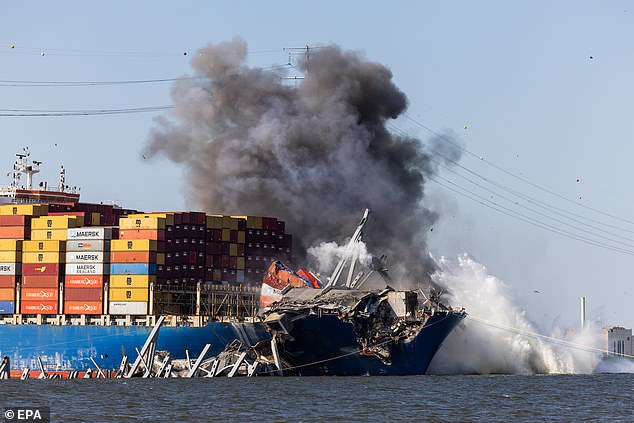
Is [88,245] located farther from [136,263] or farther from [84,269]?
[136,263]

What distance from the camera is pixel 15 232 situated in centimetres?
11219

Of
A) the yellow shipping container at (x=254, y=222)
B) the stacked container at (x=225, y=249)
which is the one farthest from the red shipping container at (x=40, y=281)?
the yellow shipping container at (x=254, y=222)

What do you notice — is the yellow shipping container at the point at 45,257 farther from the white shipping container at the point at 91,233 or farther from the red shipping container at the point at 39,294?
the red shipping container at the point at 39,294

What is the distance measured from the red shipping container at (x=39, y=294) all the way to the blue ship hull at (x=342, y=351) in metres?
25.2

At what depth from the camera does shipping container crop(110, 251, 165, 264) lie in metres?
104

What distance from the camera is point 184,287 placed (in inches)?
4178

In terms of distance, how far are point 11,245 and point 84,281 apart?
8818mm

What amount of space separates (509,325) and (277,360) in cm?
2321

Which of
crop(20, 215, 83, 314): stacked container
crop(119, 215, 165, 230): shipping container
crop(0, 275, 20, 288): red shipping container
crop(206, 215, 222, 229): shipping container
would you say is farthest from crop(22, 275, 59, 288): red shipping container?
crop(206, 215, 222, 229): shipping container

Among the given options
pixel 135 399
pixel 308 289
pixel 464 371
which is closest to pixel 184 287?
pixel 308 289

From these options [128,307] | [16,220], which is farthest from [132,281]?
[16,220]

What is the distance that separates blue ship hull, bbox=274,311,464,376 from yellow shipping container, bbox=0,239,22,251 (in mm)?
30444

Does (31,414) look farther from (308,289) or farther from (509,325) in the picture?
(509,325)

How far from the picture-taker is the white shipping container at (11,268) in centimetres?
11044
